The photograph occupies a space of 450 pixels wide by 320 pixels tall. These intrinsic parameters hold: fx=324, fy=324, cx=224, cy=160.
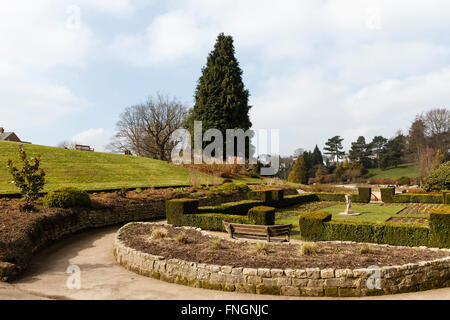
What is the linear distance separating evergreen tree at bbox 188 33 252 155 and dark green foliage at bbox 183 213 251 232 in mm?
24489

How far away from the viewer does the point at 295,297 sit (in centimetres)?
554

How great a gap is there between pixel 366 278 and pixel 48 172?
19.1 meters

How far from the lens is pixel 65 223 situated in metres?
11.0

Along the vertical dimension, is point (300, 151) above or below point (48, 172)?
above

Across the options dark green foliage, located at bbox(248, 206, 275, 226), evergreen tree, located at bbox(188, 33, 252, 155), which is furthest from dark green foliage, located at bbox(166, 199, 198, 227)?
evergreen tree, located at bbox(188, 33, 252, 155)

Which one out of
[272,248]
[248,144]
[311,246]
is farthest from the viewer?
[248,144]

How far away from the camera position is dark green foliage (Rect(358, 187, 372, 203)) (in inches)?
852

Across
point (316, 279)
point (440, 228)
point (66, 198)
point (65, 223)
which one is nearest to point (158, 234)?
point (65, 223)

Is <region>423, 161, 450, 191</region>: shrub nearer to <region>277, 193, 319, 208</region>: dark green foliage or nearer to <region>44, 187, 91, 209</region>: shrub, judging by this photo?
<region>277, 193, 319, 208</region>: dark green foliage

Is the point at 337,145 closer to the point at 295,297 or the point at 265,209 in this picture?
the point at 265,209

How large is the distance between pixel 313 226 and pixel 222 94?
2869cm

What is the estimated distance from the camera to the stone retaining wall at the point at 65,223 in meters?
6.86
